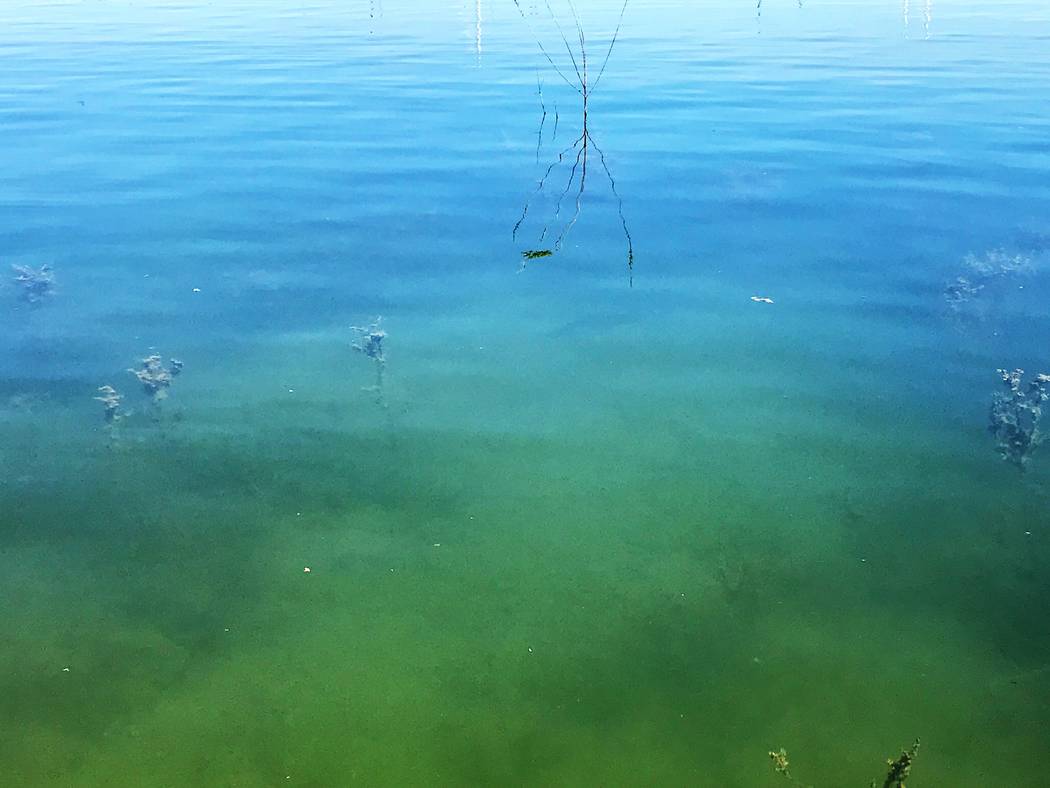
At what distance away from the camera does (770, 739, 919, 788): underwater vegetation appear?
2297 millimetres

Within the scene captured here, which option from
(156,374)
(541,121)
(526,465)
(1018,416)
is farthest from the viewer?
(541,121)

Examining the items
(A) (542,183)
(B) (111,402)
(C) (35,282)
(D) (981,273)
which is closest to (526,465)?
(B) (111,402)

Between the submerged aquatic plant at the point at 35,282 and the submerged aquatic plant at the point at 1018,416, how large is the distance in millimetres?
4642

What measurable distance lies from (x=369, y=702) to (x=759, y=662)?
118cm

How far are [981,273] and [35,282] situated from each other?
5.11 metres

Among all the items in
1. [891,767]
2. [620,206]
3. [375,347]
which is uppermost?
[620,206]

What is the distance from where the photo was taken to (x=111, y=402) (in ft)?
13.1

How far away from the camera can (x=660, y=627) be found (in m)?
2.94

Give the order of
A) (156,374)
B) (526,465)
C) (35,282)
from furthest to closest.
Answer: (35,282)
(156,374)
(526,465)

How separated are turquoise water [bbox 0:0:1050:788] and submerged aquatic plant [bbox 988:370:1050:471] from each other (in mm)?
63

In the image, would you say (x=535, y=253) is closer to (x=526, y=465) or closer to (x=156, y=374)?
(x=526, y=465)

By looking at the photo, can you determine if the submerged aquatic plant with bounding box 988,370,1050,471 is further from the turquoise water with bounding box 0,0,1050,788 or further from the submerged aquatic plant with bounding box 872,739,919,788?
the submerged aquatic plant with bounding box 872,739,919,788

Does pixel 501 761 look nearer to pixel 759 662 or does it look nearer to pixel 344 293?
pixel 759 662

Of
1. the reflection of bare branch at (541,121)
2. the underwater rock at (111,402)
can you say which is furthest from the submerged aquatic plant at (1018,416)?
the reflection of bare branch at (541,121)
